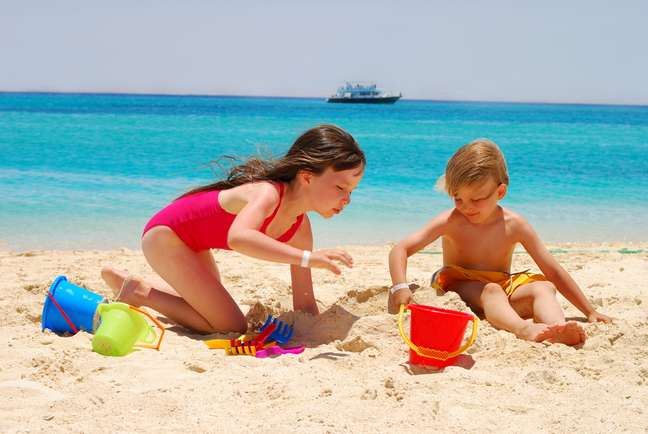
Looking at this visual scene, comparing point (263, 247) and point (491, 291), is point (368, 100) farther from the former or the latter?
point (263, 247)

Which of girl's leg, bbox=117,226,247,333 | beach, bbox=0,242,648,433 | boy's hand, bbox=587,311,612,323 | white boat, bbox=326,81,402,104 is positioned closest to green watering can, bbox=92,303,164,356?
beach, bbox=0,242,648,433

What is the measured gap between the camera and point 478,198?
3.38 m

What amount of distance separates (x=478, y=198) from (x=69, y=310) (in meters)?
1.95

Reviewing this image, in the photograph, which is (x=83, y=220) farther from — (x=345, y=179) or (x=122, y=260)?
(x=345, y=179)

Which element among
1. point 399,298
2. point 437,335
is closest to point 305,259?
point 437,335

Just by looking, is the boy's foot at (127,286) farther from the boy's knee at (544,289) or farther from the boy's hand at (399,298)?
the boy's knee at (544,289)

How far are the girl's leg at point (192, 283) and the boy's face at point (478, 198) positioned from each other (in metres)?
1.21

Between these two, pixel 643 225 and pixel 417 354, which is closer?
pixel 417 354

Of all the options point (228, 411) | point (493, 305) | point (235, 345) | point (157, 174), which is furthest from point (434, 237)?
point (157, 174)

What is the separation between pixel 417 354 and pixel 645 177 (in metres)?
12.4

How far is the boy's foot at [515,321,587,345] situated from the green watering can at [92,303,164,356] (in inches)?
61.2

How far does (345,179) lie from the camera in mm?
3090

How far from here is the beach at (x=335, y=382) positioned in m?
2.07

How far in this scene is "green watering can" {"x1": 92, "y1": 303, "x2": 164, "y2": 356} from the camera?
275 centimetres
